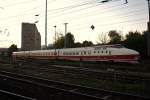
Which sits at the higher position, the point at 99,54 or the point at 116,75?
the point at 99,54

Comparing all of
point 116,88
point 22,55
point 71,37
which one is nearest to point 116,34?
point 71,37

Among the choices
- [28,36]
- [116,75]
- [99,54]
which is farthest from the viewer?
[28,36]

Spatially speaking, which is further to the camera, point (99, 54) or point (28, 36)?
point (28, 36)

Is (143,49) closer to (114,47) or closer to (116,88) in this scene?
(114,47)

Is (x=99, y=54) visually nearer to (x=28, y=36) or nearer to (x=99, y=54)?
(x=99, y=54)

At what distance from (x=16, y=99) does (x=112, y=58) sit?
87.6 feet

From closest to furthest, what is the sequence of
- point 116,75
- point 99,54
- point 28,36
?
point 116,75 → point 99,54 → point 28,36

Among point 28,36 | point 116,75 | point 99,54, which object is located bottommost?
point 116,75

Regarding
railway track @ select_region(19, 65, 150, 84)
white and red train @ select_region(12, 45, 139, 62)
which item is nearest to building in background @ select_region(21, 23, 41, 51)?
white and red train @ select_region(12, 45, 139, 62)

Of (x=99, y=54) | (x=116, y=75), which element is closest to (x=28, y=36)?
(x=99, y=54)

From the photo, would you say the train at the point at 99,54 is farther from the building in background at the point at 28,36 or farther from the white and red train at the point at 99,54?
the building in background at the point at 28,36

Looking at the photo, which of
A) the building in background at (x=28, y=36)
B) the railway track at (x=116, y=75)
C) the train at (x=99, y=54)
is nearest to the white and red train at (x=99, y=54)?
the train at (x=99, y=54)

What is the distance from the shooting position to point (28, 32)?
135000 millimetres

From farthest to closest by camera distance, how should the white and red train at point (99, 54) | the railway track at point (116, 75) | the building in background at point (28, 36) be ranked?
the building in background at point (28, 36) → the white and red train at point (99, 54) → the railway track at point (116, 75)
